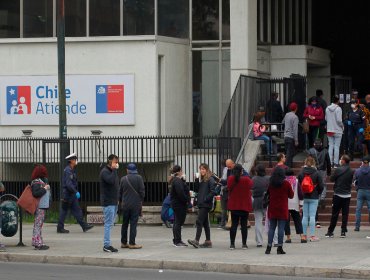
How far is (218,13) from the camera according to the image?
31.4 metres

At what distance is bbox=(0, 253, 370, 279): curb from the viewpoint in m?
16.9

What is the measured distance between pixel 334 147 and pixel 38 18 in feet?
34.3

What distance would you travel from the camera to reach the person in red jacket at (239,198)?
20.0 meters

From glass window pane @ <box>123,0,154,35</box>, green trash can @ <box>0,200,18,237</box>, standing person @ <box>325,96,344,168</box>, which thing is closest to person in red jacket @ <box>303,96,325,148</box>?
standing person @ <box>325,96,344,168</box>

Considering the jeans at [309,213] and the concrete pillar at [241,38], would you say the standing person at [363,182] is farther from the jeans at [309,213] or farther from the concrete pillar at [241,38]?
the concrete pillar at [241,38]

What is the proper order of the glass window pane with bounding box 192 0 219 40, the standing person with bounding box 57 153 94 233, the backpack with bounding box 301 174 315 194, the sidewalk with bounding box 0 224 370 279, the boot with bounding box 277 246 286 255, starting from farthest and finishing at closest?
the glass window pane with bounding box 192 0 219 40 → the standing person with bounding box 57 153 94 233 → the backpack with bounding box 301 174 315 194 → the boot with bounding box 277 246 286 255 → the sidewalk with bounding box 0 224 370 279

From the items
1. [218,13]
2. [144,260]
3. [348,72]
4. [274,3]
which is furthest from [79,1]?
[144,260]

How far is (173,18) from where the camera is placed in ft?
102

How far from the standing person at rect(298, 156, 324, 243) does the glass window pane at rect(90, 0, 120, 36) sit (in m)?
11.0

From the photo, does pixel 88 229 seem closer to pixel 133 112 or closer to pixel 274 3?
pixel 133 112

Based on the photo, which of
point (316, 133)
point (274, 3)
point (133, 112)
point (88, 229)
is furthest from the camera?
point (274, 3)

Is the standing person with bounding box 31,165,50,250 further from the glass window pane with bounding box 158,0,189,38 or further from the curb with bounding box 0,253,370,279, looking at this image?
the glass window pane with bounding box 158,0,189,38

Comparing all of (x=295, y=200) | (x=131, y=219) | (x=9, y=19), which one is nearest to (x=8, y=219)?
(x=131, y=219)

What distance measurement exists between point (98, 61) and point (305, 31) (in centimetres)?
891
